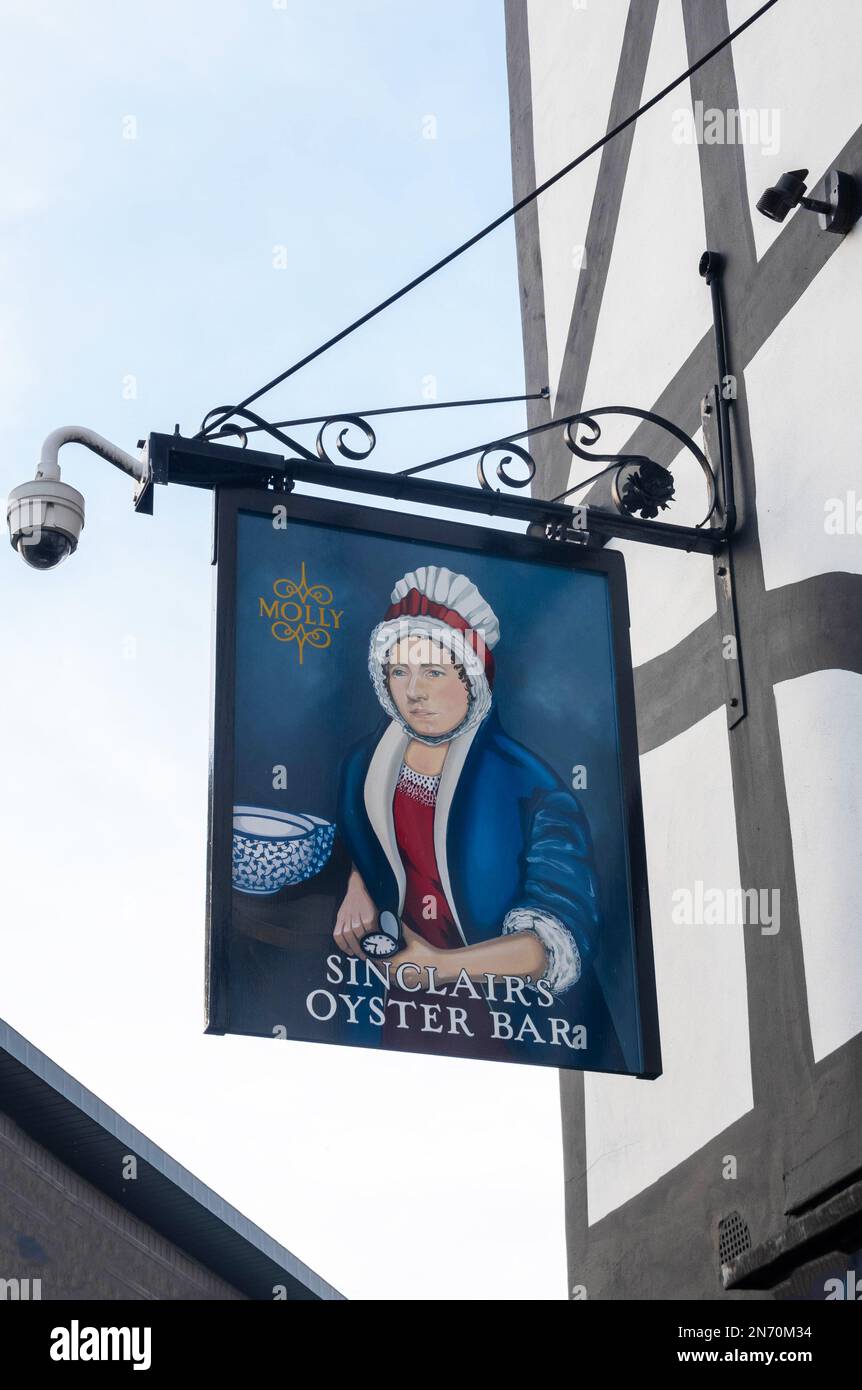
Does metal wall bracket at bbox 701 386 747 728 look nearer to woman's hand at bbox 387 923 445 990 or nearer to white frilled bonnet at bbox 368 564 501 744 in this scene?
white frilled bonnet at bbox 368 564 501 744

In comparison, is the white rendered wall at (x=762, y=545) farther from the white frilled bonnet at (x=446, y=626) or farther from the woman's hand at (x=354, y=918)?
the woman's hand at (x=354, y=918)

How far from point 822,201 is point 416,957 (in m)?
2.97

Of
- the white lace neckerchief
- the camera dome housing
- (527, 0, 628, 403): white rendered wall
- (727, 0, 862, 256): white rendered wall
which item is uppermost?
(527, 0, 628, 403): white rendered wall

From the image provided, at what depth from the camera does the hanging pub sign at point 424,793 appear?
17.8 ft

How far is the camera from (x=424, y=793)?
235 inches

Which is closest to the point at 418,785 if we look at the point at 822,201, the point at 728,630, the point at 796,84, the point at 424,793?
the point at 424,793

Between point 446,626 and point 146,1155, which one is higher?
point 446,626

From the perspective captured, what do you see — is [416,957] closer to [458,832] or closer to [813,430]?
[458,832]

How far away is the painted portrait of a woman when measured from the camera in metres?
5.59

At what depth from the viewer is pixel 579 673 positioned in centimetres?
629

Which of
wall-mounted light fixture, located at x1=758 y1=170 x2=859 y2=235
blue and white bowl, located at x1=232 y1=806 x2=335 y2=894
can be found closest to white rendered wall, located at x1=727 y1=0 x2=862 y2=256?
wall-mounted light fixture, located at x1=758 y1=170 x2=859 y2=235

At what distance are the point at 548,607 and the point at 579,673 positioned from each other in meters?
0.26
